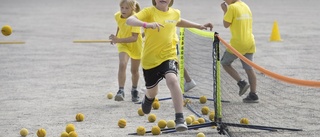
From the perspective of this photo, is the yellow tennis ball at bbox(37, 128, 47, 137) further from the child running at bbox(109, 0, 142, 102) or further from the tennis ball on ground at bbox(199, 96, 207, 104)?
the tennis ball on ground at bbox(199, 96, 207, 104)

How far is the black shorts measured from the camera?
29.4ft

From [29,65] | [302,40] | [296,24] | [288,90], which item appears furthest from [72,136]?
[296,24]

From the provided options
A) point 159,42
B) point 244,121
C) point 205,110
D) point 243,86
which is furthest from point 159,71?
point 243,86

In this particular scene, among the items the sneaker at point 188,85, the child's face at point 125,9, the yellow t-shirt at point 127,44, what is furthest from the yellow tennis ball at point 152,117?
the child's face at point 125,9

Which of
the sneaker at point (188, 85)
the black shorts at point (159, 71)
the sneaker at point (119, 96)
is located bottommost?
the sneaker at point (119, 96)

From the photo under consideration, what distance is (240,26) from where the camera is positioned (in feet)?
36.8

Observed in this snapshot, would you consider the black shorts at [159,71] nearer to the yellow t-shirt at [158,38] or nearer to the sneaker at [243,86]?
the yellow t-shirt at [158,38]

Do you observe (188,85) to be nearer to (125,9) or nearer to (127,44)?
(127,44)

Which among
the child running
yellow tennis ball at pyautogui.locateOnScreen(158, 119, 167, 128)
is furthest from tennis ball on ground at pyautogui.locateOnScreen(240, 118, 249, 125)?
the child running

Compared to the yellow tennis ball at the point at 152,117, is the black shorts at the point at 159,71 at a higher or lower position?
higher

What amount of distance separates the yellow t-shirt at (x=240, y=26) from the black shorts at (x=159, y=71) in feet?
7.47

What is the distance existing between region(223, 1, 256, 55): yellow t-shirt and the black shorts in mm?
2278

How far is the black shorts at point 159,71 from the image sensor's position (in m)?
8.97

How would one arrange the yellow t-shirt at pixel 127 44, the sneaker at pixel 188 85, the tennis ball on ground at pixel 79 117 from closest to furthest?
the tennis ball on ground at pixel 79 117, the sneaker at pixel 188 85, the yellow t-shirt at pixel 127 44
